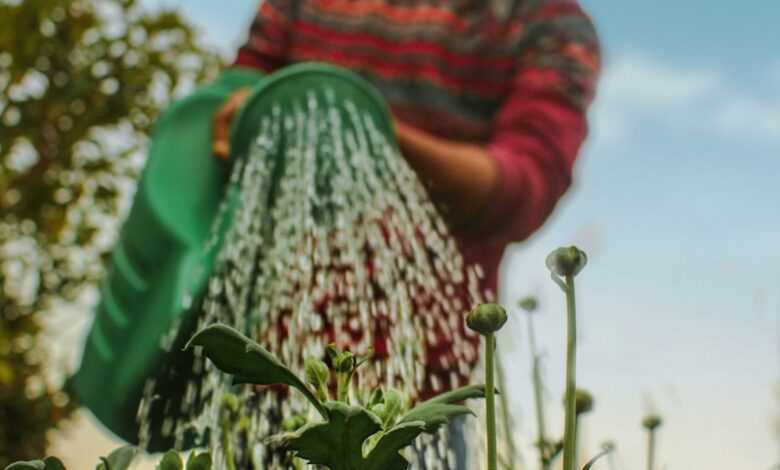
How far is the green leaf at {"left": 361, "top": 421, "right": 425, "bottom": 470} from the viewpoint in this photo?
33 cm

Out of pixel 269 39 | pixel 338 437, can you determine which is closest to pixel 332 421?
pixel 338 437

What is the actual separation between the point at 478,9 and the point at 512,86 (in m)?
0.16

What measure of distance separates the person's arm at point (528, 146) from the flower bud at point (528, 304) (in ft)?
3.09

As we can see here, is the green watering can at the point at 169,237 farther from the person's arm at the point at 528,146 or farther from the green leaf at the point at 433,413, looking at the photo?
the green leaf at the point at 433,413

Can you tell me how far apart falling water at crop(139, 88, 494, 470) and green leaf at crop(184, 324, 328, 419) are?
0.94 m

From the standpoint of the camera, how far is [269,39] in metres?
1.86

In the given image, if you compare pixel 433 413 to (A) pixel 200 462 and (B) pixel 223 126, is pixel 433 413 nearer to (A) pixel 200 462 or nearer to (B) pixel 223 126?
(A) pixel 200 462

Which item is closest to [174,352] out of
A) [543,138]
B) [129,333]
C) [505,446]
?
[129,333]

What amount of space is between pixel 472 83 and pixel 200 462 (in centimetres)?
141

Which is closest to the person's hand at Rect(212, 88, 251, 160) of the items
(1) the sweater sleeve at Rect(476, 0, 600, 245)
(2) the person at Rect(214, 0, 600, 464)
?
(2) the person at Rect(214, 0, 600, 464)

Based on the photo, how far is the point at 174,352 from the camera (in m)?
1.40

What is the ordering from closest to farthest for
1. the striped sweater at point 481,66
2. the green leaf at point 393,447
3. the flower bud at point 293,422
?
1. the green leaf at point 393,447
2. the flower bud at point 293,422
3. the striped sweater at point 481,66

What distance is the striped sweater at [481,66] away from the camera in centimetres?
163

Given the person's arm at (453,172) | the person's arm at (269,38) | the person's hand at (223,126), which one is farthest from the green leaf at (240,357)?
the person's arm at (269,38)
